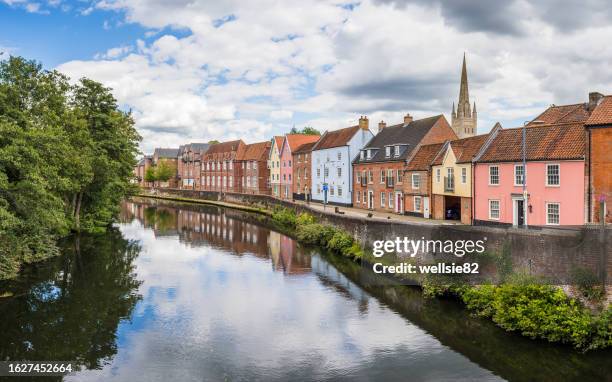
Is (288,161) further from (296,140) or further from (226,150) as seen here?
(226,150)

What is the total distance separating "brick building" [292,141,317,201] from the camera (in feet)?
208

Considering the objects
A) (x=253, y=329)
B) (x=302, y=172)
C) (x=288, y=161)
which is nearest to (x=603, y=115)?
(x=253, y=329)

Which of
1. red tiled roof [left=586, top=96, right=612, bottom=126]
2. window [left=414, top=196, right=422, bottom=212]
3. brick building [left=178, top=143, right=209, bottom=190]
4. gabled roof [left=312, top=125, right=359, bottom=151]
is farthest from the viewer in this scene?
brick building [left=178, top=143, right=209, bottom=190]

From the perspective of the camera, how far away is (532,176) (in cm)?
2941

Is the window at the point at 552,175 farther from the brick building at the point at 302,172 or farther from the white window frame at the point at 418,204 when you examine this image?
the brick building at the point at 302,172

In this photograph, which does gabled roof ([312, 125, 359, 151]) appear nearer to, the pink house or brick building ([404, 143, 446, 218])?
brick building ([404, 143, 446, 218])

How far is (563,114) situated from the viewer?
1388 inches

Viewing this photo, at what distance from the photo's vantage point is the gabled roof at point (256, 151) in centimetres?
8012

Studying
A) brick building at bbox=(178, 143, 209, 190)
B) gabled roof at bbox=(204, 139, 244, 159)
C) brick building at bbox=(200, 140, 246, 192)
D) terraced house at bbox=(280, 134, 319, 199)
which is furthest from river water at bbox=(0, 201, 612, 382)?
brick building at bbox=(178, 143, 209, 190)

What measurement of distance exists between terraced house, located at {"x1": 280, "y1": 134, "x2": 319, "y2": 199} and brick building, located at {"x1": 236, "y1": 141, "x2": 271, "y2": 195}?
25.9 feet

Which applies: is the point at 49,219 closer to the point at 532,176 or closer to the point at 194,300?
the point at 194,300

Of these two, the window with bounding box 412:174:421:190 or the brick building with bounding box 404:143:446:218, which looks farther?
the window with bounding box 412:174:421:190

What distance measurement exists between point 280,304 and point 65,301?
9670mm

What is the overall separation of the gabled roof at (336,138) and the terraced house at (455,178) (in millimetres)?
16650
